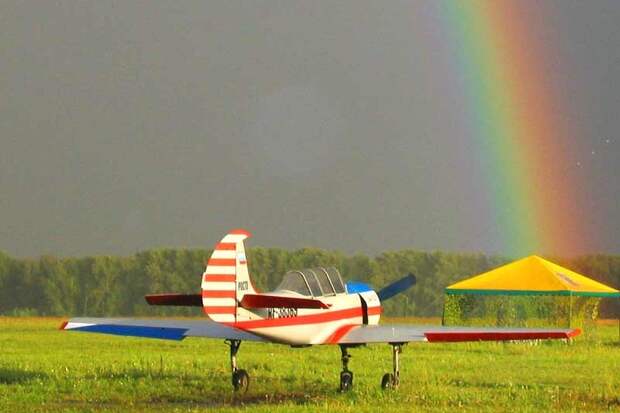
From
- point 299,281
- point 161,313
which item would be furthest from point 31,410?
point 161,313

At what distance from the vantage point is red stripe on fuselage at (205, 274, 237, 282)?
18.0 m

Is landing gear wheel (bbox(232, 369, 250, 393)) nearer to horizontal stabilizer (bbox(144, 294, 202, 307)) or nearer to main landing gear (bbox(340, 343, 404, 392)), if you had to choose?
horizontal stabilizer (bbox(144, 294, 202, 307))

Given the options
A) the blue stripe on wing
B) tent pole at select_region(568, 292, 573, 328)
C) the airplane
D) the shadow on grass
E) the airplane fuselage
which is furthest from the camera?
tent pole at select_region(568, 292, 573, 328)

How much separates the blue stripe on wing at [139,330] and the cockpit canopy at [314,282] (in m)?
2.27

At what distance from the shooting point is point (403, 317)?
7975 cm

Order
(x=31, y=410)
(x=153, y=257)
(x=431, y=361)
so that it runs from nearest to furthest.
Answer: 1. (x=31, y=410)
2. (x=431, y=361)
3. (x=153, y=257)

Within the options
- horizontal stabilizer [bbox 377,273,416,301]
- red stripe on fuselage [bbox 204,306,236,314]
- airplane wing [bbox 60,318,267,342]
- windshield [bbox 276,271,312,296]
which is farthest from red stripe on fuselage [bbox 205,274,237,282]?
horizontal stabilizer [bbox 377,273,416,301]

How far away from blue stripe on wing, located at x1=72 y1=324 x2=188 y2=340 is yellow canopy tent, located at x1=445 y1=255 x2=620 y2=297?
21.2 metres

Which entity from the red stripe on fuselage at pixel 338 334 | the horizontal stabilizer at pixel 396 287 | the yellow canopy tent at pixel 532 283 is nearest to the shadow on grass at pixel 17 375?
the red stripe on fuselage at pixel 338 334

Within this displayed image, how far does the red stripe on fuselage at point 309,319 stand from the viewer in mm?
18875

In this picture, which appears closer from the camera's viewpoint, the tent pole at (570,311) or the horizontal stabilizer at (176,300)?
the horizontal stabilizer at (176,300)

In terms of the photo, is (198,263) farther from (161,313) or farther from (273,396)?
(273,396)

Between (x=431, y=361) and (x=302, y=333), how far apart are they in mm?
9472

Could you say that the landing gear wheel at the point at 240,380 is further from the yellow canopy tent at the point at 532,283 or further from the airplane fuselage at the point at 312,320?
the yellow canopy tent at the point at 532,283
